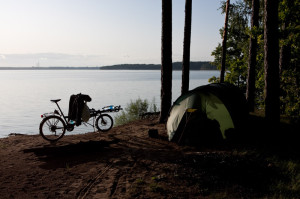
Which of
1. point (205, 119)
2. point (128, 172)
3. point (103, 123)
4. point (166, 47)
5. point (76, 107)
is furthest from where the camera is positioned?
point (166, 47)

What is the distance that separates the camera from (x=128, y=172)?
7.06 m

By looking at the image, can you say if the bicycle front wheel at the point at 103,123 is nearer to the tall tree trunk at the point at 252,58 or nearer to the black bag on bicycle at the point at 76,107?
the black bag on bicycle at the point at 76,107

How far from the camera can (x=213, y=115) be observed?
32.0 ft

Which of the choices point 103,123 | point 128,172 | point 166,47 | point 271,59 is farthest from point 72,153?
point 271,59

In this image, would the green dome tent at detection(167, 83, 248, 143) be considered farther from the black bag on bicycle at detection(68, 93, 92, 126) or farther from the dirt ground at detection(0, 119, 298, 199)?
the black bag on bicycle at detection(68, 93, 92, 126)

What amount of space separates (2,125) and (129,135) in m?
24.6

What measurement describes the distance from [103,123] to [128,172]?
5252mm

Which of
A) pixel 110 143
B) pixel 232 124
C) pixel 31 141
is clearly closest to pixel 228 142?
pixel 232 124

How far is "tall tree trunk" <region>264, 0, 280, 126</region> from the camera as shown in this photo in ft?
32.1

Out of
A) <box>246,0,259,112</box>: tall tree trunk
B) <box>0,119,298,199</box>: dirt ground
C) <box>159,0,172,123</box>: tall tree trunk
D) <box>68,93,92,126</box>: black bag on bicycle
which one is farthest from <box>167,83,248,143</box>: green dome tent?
<box>246,0,259,112</box>: tall tree trunk

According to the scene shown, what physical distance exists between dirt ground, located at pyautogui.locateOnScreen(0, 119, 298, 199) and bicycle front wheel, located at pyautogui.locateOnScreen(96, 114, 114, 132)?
2.06 m

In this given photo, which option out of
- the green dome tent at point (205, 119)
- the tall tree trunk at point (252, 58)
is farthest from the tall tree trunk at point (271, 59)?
the tall tree trunk at point (252, 58)

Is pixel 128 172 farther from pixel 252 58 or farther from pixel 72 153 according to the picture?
pixel 252 58

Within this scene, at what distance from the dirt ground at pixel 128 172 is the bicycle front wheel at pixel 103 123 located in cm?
206
